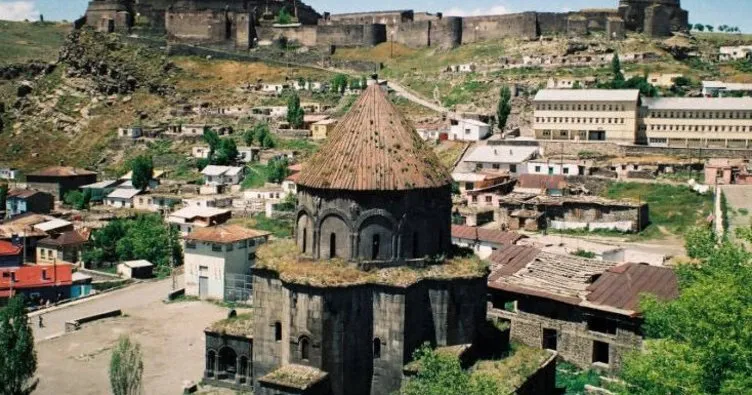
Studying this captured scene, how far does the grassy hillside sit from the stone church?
107 metres

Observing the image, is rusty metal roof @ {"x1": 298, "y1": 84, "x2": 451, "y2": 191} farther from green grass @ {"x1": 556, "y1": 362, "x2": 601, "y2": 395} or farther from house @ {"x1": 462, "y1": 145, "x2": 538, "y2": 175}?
house @ {"x1": 462, "y1": 145, "x2": 538, "y2": 175}

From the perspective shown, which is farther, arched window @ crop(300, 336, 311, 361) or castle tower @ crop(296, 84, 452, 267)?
castle tower @ crop(296, 84, 452, 267)

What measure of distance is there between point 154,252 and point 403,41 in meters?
A: 47.6

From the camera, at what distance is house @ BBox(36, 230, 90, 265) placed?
45438mm

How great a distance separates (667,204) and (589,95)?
14.7 m

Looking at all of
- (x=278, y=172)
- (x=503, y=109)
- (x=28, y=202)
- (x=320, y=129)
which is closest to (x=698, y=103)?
(x=503, y=109)

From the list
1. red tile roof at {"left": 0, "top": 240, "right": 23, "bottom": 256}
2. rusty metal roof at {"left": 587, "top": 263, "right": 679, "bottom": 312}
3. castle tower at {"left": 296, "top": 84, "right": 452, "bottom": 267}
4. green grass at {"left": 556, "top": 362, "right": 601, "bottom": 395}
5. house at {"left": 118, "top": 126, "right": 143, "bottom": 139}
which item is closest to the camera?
castle tower at {"left": 296, "top": 84, "right": 452, "bottom": 267}

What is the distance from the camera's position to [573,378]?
22.3 m

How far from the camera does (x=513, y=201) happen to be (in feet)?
136

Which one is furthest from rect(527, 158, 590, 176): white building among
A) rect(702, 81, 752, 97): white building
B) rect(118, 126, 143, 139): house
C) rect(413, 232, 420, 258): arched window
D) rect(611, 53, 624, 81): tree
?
rect(118, 126, 143, 139): house

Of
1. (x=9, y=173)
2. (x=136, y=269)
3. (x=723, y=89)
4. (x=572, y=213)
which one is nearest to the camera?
(x=572, y=213)

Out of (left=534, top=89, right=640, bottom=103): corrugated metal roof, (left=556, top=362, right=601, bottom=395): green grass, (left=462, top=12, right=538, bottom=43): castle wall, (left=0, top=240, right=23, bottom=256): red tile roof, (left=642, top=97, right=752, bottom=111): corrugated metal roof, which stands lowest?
(left=0, top=240, right=23, bottom=256): red tile roof

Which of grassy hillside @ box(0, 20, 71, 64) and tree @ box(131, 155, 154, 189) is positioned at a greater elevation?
grassy hillside @ box(0, 20, 71, 64)

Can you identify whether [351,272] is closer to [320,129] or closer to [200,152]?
[320,129]
